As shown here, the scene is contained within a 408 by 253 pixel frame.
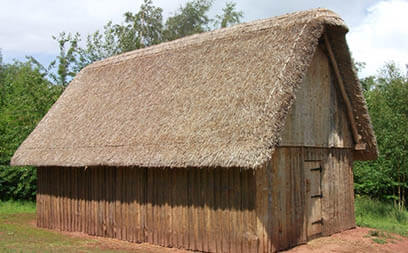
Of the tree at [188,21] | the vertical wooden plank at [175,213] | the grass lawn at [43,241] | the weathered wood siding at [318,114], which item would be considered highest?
the tree at [188,21]

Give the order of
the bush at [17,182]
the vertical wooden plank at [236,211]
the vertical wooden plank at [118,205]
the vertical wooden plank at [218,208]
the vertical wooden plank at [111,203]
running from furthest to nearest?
the bush at [17,182] < the vertical wooden plank at [111,203] < the vertical wooden plank at [118,205] < the vertical wooden plank at [218,208] < the vertical wooden plank at [236,211]

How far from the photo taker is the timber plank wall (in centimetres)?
974

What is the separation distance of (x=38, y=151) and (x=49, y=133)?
766 mm

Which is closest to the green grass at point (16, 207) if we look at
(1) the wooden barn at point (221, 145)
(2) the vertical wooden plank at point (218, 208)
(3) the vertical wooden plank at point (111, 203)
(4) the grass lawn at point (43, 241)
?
(4) the grass lawn at point (43, 241)

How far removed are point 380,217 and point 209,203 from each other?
27.0 ft

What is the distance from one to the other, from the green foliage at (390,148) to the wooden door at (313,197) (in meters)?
6.69

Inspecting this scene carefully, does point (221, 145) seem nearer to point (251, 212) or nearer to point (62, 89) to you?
point (251, 212)

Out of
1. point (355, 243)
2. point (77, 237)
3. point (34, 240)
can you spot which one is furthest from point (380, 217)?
point (34, 240)

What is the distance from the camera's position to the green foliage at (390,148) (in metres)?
17.3

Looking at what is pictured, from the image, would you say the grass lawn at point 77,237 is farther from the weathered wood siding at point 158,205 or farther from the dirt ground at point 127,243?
the weathered wood siding at point 158,205

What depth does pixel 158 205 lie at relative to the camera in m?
11.5

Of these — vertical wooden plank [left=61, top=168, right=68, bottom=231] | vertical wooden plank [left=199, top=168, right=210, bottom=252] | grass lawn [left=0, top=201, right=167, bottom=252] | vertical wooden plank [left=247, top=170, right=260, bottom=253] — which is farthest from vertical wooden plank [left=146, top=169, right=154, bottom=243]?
vertical wooden plank [left=61, top=168, right=68, bottom=231]

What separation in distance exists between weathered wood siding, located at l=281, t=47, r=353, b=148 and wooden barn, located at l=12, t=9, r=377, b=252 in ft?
0.09

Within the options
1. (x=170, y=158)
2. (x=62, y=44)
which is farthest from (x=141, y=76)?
(x=62, y=44)
